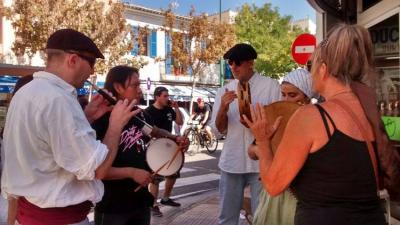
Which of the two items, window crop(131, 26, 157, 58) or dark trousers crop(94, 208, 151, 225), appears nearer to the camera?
dark trousers crop(94, 208, 151, 225)

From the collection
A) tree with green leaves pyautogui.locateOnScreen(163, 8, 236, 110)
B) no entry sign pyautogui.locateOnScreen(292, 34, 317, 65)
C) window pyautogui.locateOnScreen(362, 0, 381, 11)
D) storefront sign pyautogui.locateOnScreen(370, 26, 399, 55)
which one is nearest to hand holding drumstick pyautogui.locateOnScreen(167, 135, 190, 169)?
storefront sign pyautogui.locateOnScreen(370, 26, 399, 55)

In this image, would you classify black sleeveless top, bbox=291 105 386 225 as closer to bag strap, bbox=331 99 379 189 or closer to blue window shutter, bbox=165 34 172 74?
bag strap, bbox=331 99 379 189

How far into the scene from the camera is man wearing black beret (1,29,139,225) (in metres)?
2.35

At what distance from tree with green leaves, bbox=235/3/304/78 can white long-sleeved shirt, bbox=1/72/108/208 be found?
3339cm

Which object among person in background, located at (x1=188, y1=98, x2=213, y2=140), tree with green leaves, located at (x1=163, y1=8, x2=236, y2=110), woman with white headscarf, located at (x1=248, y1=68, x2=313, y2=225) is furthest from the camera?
tree with green leaves, located at (x1=163, y1=8, x2=236, y2=110)

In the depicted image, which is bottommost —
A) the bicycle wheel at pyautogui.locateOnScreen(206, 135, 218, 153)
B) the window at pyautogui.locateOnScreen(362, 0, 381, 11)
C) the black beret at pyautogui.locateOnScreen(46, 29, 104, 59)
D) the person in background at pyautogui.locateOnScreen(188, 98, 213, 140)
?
the bicycle wheel at pyautogui.locateOnScreen(206, 135, 218, 153)

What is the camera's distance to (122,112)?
8.50ft

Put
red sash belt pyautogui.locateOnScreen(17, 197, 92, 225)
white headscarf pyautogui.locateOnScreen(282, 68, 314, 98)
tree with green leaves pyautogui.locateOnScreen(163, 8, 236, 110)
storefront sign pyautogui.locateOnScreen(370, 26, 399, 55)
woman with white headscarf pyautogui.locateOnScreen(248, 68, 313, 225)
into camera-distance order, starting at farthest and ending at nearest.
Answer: tree with green leaves pyautogui.locateOnScreen(163, 8, 236, 110), storefront sign pyautogui.locateOnScreen(370, 26, 399, 55), white headscarf pyautogui.locateOnScreen(282, 68, 314, 98), woman with white headscarf pyautogui.locateOnScreen(248, 68, 313, 225), red sash belt pyautogui.locateOnScreen(17, 197, 92, 225)

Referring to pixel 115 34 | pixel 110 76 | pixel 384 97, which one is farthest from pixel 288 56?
pixel 110 76

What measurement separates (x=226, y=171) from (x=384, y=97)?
2659 millimetres

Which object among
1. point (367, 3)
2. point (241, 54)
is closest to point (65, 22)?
point (367, 3)

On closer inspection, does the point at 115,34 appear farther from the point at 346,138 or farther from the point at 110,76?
the point at 346,138

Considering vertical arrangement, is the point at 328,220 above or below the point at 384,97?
below

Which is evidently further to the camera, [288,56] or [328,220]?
[288,56]
